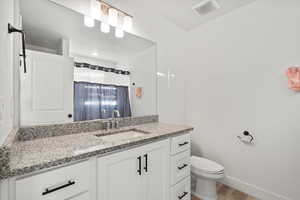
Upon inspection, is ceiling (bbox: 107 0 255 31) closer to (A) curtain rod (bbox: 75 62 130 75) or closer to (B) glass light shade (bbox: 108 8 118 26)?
(B) glass light shade (bbox: 108 8 118 26)

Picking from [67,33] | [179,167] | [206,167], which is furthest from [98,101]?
[206,167]

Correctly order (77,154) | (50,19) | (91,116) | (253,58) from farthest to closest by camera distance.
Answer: (253,58), (91,116), (50,19), (77,154)

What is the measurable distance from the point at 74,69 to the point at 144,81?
0.85 m

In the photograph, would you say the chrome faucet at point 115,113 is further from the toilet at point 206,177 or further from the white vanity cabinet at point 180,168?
the toilet at point 206,177

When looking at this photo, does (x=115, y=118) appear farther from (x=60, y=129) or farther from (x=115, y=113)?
(x=60, y=129)

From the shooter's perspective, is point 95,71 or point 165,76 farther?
point 165,76

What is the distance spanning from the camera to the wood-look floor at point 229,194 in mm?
1704

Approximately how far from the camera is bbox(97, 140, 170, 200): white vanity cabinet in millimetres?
894

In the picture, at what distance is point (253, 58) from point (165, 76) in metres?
1.10

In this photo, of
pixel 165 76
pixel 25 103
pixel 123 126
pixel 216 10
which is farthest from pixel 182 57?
pixel 25 103

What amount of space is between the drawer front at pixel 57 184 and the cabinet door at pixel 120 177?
9 centimetres

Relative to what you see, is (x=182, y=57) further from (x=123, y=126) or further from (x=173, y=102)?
(x=123, y=126)

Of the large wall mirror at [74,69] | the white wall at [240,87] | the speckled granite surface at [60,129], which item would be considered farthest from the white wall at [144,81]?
the speckled granite surface at [60,129]

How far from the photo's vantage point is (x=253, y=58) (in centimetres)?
175
